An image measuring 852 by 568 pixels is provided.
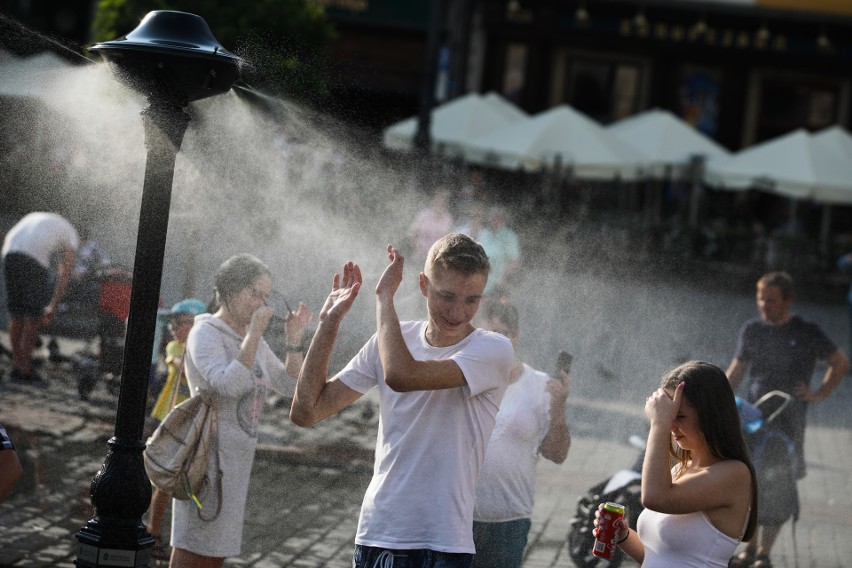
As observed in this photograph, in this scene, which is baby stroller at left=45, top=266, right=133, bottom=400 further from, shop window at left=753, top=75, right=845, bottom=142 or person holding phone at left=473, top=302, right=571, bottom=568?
shop window at left=753, top=75, right=845, bottom=142

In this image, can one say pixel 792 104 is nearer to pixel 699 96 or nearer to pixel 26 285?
pixel 699 96

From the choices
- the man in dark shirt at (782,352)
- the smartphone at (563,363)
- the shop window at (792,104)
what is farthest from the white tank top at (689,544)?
the shop window at (792,104)

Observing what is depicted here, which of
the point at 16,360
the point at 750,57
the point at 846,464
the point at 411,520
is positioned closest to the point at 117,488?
the point at 411,520

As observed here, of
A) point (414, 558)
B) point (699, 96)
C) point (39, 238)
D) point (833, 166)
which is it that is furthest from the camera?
point (699, 96)

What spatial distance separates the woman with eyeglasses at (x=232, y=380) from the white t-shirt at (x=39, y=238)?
13.2 ft

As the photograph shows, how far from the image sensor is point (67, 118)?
552 centimetres

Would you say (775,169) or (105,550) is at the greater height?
(775,169)

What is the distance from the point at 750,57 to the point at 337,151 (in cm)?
1710

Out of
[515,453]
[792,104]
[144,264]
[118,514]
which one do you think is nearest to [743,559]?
[515,453]

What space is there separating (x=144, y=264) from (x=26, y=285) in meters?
5.26

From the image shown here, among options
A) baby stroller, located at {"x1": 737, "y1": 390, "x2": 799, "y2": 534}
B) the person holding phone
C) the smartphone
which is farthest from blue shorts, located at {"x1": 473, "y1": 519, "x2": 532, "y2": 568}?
baby stroller, located at {"x1": 737, "y1": 390, "x2": 799, "y2": 534}

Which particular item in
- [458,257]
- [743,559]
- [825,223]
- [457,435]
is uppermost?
[825,223]

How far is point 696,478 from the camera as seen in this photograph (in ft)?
11.0

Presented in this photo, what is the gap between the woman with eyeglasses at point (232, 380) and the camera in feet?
14.7
